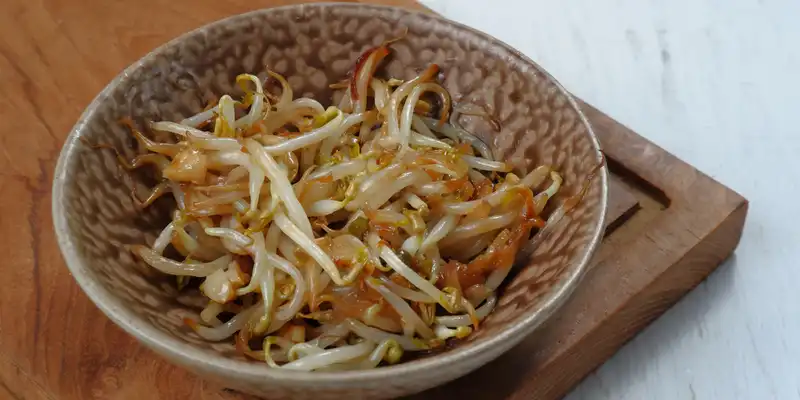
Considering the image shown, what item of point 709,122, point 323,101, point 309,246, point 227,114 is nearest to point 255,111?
point 227,114

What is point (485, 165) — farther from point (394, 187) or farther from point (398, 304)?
point (398, 304)

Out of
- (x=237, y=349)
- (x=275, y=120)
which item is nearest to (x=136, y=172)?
(x=275, y=120)

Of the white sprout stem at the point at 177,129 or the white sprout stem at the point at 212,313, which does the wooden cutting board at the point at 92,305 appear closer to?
the white sprout stem at the point at 212,313

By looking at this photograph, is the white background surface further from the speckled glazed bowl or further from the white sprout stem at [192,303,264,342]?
the white sprout stem at [192,303,264,342]

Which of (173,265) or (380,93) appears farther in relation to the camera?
(380,93)

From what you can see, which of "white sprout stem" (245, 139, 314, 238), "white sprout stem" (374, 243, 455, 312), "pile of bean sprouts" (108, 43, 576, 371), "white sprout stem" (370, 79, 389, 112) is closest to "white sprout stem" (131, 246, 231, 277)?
"pile of bean sprouts" (108, 43, 576, 371)
